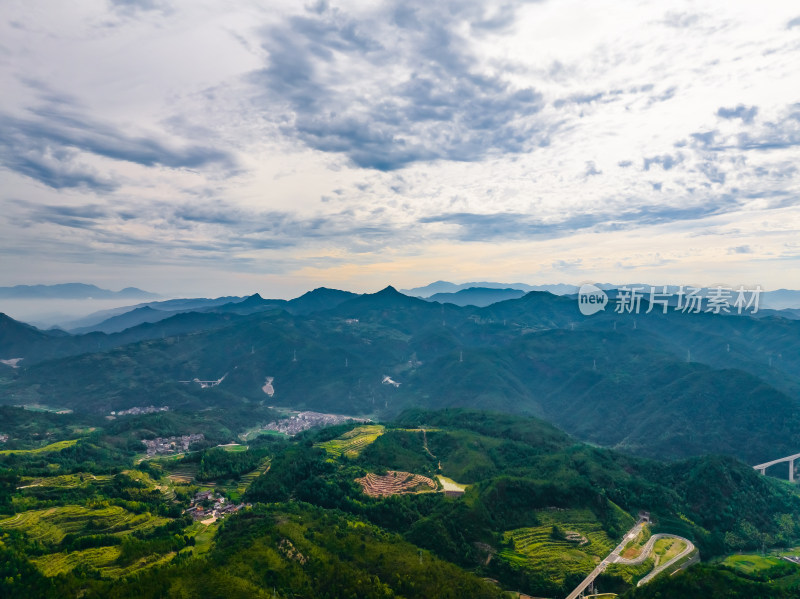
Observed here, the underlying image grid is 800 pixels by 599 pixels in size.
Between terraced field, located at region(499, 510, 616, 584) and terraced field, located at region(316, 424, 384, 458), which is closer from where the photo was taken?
terraced field, located at region(499, 510, 616, 584)

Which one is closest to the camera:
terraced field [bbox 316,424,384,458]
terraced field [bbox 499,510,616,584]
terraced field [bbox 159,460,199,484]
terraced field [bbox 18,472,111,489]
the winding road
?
the winding road

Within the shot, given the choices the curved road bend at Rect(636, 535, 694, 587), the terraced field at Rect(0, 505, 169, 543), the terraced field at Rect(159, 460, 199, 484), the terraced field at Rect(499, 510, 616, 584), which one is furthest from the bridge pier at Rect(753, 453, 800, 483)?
the terraced field at Rect(0, 505, 169, 543)

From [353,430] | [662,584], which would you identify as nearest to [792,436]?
[662,584]

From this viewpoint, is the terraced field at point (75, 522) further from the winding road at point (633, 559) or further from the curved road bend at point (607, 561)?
the winding road at point (633, 559)

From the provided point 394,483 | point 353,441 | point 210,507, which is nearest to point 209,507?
point 210,507

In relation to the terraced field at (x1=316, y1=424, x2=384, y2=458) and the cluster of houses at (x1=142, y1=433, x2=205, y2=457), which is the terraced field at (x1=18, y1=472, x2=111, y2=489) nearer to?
the terraced field at (x1=316, y1=424, x2=384, y2=458)

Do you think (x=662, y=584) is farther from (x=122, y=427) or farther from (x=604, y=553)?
(x=122, y=427)
